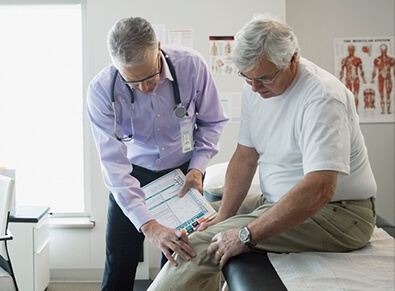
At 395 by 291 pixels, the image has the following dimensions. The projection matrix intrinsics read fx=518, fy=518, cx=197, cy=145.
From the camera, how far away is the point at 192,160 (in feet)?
6.88

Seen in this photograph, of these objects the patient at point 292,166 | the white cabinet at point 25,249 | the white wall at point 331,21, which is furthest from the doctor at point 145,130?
the white wall at point 331,21

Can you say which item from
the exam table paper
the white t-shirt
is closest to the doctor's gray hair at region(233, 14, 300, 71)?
the white t-shirt

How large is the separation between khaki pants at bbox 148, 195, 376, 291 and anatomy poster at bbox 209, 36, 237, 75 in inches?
72.4

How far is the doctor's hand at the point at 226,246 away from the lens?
1603 mm

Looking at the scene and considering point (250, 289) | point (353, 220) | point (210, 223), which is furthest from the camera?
point (210, 223)

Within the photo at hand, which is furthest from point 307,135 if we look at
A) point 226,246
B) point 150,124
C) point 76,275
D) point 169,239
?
point 76,275

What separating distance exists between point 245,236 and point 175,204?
0.44 meters

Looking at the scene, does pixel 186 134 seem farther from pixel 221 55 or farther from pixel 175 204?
pixel 221 55

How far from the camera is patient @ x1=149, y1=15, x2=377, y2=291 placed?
4.87 ft

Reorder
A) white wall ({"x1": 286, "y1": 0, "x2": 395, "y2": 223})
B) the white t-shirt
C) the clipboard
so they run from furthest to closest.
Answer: white wall ({"x1": 286, "y1": 0, "x2": 395, "y2": 223}) < the clipboard < the white t-shirt

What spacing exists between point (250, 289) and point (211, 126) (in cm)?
92

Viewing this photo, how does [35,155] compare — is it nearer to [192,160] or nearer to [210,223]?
[192,160]

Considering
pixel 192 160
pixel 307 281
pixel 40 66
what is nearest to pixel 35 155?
pixel 40 66

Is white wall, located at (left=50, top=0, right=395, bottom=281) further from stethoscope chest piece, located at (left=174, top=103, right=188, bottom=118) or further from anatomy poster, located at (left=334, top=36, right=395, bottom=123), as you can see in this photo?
stethoscope chest piece, located at (left=174, top=103, right=188, bottom=118)
